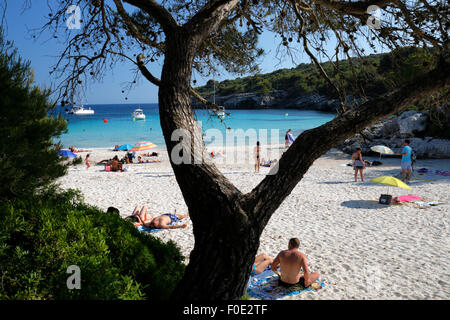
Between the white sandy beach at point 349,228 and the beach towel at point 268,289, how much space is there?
0.48 ft

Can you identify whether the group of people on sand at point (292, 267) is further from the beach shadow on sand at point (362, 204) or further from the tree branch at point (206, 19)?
the beach shadow on sand at point (362, 204)

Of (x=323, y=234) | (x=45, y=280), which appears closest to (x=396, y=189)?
(x=323, y=234)

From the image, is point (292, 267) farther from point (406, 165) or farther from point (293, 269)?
point (406, 165)

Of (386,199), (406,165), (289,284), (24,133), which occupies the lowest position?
(289,284)

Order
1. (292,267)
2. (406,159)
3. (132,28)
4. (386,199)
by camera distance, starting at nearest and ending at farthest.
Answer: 1. (132,28)
2. (292,267)
3. (386,199)
4. (406,159)

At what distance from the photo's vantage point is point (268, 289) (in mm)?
4969

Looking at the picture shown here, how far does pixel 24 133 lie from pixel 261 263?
4503 mm

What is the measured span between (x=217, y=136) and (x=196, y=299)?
113 feet

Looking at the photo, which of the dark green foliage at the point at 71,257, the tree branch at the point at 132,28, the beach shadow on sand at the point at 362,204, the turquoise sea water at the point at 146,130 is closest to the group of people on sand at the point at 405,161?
the beach shadow on sand at the point at 362,204

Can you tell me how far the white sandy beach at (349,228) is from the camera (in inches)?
202

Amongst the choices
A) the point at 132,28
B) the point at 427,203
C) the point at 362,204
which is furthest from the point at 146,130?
the point at 132,28

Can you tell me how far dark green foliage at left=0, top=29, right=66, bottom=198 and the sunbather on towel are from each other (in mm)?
3765

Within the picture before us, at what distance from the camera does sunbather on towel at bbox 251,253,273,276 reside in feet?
17.9

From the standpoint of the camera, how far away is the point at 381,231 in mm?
7496
